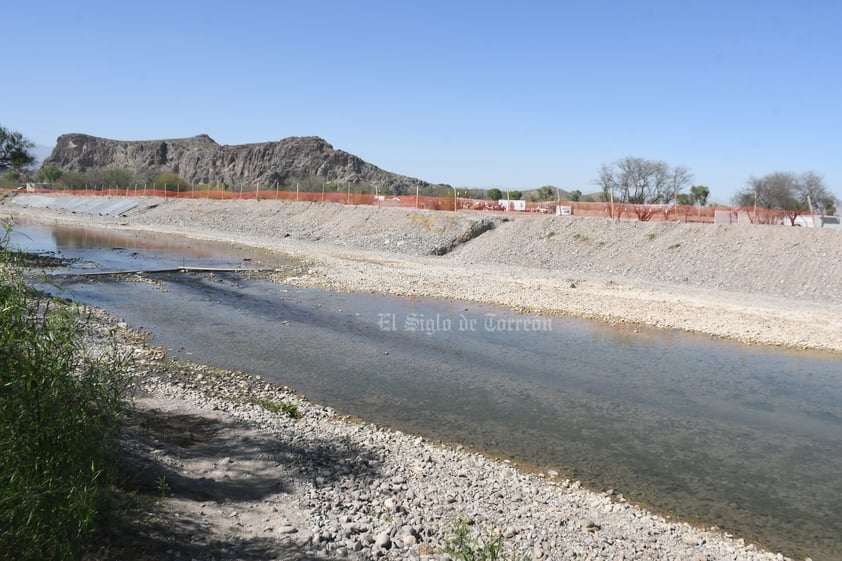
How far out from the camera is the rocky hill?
14812cm

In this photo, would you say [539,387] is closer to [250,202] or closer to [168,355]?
[168,355]

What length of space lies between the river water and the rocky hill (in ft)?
343

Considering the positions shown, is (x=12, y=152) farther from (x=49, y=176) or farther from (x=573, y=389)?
(x=49, y=176)

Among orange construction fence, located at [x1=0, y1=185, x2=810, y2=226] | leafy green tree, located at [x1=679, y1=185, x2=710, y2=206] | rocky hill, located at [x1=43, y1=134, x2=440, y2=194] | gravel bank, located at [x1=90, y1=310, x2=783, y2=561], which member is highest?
rocky hill, located at [x1=43, y1=134, x2=440, y2=194]

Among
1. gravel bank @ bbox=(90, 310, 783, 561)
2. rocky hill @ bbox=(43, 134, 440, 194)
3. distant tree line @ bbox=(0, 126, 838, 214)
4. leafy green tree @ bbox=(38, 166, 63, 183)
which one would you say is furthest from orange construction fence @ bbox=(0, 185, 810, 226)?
leafy green tree @ bbox=(38, 166, 63, 183)

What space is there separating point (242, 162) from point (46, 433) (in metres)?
170

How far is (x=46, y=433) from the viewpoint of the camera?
14.6ft

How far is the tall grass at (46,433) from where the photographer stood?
12.7 feet

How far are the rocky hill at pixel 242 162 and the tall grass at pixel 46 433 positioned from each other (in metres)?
117

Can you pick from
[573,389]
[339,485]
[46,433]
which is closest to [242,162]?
[573,389]

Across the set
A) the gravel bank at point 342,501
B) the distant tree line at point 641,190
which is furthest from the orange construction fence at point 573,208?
the gravel bank at point 342,501

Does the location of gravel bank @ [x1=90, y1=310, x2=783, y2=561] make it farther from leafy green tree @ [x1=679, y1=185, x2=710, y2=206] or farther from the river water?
leafy green tree @ [x1=679, y1=185, x2=710, y2=206]

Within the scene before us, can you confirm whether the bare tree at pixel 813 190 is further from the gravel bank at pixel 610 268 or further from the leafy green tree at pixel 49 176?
the leafy green tree at pixel 49 176

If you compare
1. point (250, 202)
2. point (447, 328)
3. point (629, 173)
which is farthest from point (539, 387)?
point (629, 173)
